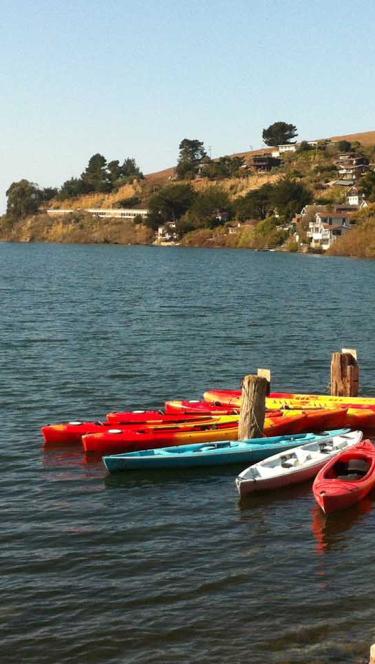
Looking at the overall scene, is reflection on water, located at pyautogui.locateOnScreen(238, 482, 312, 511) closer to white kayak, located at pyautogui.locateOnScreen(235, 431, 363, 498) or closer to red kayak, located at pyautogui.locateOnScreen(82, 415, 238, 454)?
white kayak, located at pyautogui.locateOnScreen(235, 431, 363, 498)

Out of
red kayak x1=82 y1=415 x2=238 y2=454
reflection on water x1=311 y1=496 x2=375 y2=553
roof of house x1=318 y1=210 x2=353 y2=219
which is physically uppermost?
roof of house x1=318 y1=210 x2=353 y2=219

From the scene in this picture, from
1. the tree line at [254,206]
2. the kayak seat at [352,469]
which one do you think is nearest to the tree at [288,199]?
the tree line at [254,206]

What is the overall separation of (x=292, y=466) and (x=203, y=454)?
8.20ft

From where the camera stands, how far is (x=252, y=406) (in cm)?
2400

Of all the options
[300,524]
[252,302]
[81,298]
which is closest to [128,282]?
[81,298]

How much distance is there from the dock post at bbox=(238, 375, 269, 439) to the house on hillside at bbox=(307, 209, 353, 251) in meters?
127

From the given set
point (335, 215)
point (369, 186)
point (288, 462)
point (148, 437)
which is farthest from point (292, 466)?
point (369, 186)

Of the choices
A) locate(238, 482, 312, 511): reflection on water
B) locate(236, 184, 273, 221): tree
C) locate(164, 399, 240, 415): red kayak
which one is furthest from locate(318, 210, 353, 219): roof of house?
locate(238, 482, 312, 511): reflection on water

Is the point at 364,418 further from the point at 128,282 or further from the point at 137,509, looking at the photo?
the point at 128,282

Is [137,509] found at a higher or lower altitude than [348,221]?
lower

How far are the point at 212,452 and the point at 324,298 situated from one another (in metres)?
50.2

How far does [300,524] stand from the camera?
19359 mm

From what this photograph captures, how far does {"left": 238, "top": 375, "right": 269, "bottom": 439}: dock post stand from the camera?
23.7 meters

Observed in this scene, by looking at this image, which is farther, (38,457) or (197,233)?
(197,233)
